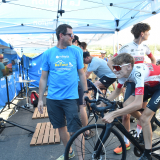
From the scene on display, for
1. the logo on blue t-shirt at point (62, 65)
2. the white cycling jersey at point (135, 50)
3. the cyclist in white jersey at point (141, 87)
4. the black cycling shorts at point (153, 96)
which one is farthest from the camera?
the white cycling jersey at point (135, 50)

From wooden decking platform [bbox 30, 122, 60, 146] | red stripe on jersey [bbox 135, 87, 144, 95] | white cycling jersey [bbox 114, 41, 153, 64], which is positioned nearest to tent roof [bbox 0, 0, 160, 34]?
white cycling jersey [bbox 114, 41, 153, 64]

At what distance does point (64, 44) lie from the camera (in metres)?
2.22

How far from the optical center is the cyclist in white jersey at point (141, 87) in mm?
1805

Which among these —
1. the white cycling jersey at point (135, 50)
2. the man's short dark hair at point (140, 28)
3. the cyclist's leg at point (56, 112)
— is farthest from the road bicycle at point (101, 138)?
the man's short dark hair at point (140, 28)

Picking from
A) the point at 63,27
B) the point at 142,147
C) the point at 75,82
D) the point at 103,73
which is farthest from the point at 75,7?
the point at 142,147

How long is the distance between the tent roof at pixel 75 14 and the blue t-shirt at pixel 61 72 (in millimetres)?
3666

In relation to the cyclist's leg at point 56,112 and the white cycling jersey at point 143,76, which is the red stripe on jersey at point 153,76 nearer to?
the white cycling jersey at point 143,76

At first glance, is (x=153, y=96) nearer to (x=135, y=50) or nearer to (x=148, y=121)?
(x=148, y=121)

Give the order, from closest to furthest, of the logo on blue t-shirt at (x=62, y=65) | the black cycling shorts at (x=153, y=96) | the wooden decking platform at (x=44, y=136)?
1. the black cycling shorts at (x=153, y=96)
2. the logo on blue t-shirt at (x=62, y=65)
3. the wooden decking platform at (x=44, y=136)

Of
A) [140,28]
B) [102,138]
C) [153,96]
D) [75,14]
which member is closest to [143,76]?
[153,96]

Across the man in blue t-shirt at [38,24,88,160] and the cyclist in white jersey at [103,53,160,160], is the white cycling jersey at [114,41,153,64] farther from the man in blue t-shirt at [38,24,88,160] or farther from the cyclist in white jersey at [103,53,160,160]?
the man in blue t-shirt at [38,24,88,160]

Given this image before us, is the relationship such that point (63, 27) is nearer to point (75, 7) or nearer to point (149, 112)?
point (149, 112)

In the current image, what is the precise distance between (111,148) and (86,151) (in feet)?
2.37

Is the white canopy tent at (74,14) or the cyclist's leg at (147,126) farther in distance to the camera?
the white canopy tent at (74,14)
